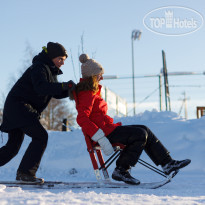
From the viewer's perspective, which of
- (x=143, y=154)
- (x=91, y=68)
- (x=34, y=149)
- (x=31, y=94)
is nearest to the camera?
(x=34, y=149)

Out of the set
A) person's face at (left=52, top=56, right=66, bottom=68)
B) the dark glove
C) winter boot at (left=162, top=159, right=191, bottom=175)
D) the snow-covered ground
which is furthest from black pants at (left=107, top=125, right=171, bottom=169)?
the snow-covered ground

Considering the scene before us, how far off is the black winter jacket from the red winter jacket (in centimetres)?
25

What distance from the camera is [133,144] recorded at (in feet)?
12.5

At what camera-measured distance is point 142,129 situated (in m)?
3.84

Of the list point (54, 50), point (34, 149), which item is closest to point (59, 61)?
point (54, 50)

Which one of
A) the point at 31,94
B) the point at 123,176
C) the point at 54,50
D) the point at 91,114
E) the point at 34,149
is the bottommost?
the point at 123,176

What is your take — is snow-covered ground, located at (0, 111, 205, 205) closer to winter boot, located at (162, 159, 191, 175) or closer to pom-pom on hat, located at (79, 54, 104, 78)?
winter boot, located at (162, 159, 191, 175)

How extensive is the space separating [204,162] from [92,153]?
3.48 m

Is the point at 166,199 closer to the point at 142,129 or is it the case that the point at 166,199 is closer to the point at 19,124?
the point at 142,129

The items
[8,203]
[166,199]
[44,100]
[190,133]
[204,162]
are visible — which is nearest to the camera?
[8,203]

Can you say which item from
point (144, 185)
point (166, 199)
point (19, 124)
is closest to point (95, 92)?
point (19, 124)

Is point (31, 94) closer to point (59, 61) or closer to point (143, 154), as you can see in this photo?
point (59, 61)

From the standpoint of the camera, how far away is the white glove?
3701 mm

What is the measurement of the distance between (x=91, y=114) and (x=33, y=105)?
0.63 meters
